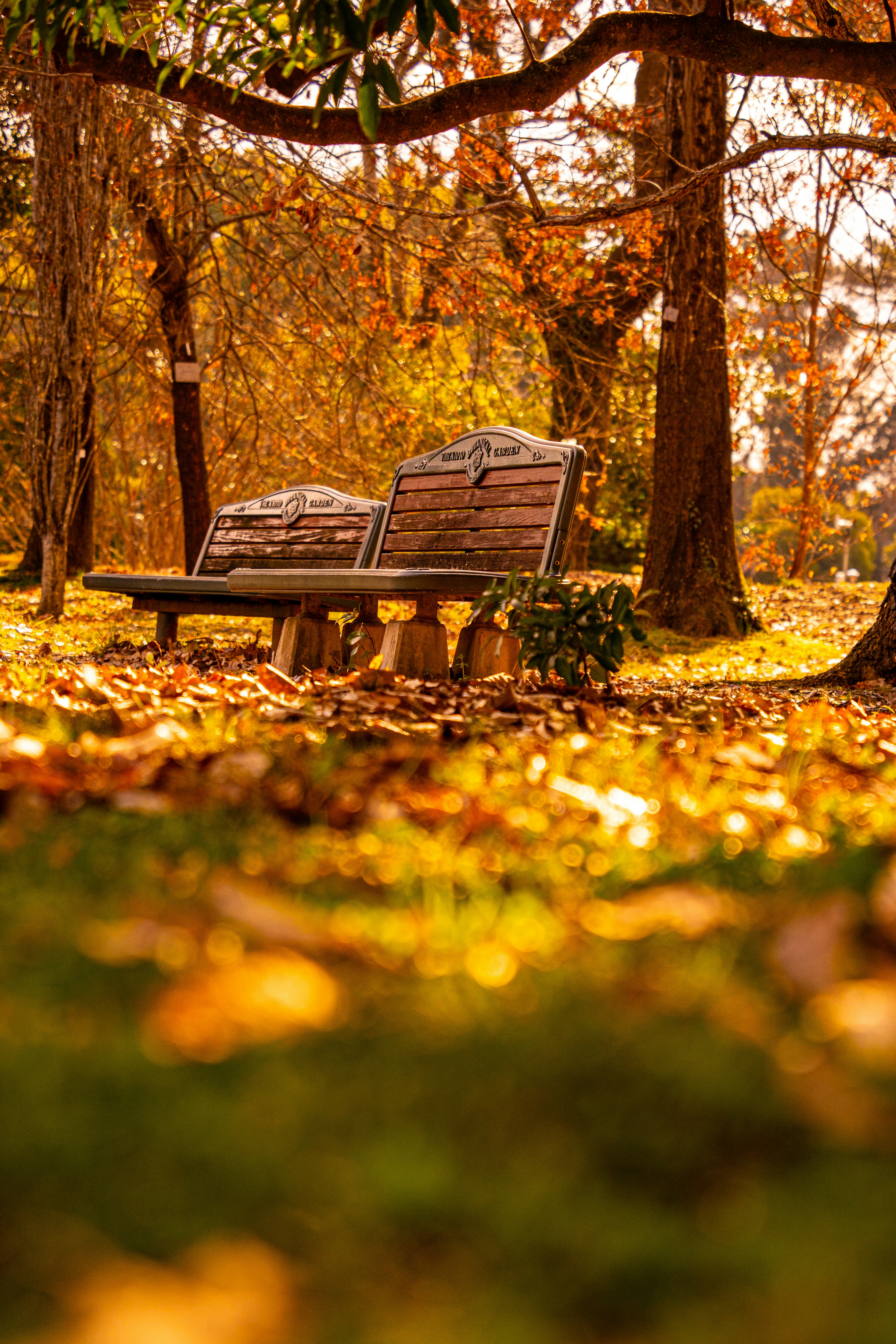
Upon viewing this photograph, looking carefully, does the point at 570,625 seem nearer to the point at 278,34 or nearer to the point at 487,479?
the point at 487,479

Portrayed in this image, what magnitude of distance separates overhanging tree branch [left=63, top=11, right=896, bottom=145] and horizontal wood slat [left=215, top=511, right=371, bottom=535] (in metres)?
2.06

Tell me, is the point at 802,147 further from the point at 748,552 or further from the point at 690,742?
the point at 748,552

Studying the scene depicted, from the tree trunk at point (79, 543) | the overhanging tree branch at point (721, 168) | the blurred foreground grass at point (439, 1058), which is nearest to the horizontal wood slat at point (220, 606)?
the overhanging tree branch at point (721, 168)

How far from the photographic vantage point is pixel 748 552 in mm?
15570

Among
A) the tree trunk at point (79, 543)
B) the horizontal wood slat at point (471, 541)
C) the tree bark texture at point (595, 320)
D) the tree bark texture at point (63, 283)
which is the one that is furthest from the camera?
the tree trunk at point (79, 543)

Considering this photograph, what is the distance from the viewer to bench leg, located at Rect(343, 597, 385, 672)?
5.41 m

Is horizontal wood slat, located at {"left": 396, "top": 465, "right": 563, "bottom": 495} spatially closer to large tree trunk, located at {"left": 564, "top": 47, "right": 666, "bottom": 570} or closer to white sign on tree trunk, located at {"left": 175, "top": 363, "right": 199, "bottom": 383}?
large tree trunk, located at {"left": 564, "top": 47, "right": 666, "bottom": 570}

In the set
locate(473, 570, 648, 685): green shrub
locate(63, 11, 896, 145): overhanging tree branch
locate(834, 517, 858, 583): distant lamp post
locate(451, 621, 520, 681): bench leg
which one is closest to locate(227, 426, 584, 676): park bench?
locate(451, 621, 520, 681): bench leg

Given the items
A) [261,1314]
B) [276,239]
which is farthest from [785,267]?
[261,1314]

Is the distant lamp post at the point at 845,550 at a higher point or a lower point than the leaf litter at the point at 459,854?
higher

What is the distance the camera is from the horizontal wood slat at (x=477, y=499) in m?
5.18

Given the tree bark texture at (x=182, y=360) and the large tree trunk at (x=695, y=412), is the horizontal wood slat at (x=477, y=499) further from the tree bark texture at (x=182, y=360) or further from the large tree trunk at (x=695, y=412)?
the tree bark texture at (x=182, y=360)

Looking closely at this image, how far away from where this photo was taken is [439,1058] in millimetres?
1177

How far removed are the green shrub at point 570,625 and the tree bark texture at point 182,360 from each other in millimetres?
6637
